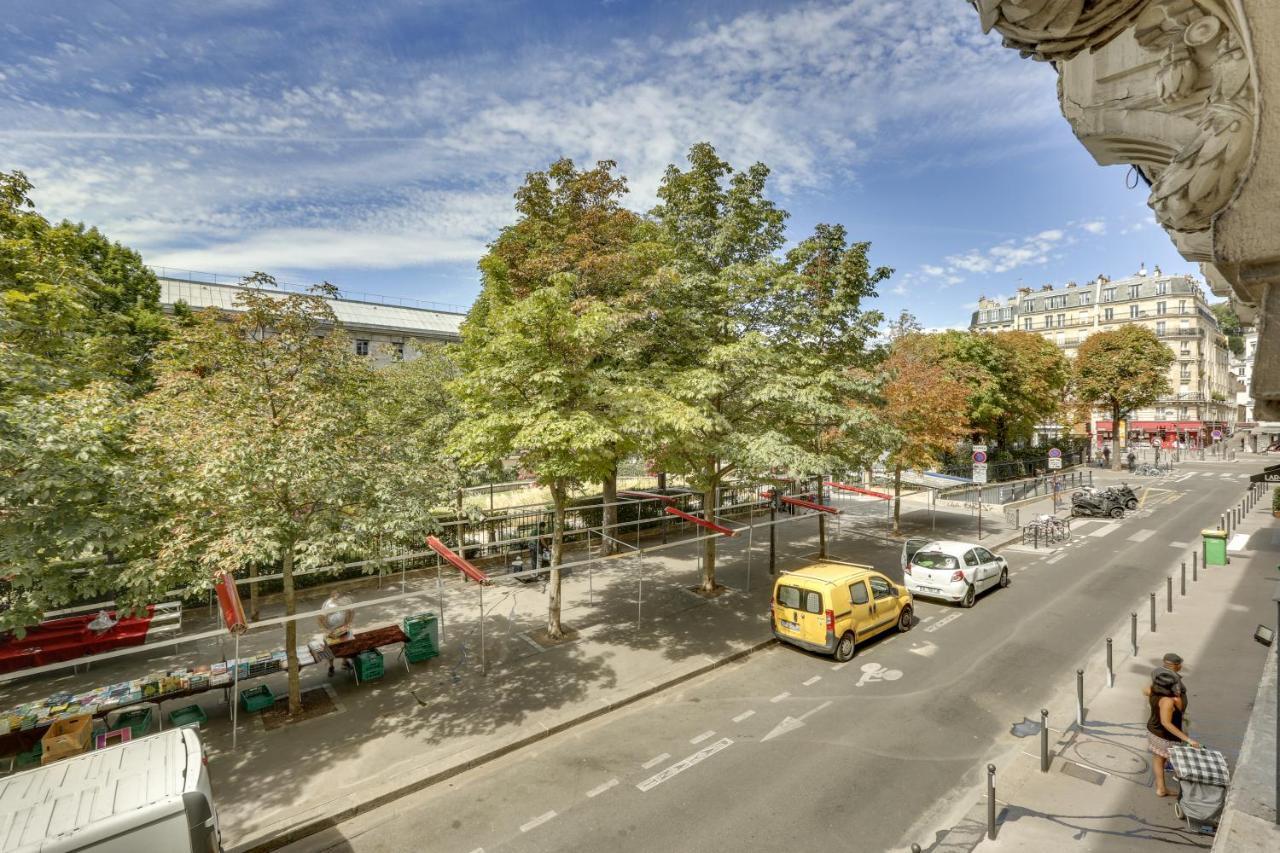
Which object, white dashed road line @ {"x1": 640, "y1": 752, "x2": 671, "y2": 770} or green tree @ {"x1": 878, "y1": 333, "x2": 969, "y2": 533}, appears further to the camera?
green tree @ {"x1": 878, "y1": 333, "x2": 969, "y2": 533}

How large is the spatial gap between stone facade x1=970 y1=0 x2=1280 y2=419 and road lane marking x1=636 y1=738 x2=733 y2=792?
809 cm

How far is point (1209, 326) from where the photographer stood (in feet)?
233

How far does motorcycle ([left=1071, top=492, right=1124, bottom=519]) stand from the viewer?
2806cm

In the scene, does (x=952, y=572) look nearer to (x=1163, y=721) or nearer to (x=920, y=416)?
(x=1163, y=721)

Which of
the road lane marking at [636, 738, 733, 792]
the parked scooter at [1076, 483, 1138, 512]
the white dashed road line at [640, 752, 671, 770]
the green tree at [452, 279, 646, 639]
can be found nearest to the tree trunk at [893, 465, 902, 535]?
the parked scooter at [1076, 483, 1138, 512]

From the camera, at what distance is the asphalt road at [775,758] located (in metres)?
7.18

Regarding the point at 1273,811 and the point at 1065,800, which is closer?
the point at 1273,811

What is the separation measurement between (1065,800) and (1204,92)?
27.8ft

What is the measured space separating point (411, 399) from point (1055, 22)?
21119mm

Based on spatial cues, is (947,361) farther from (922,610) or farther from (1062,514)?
(922,610)

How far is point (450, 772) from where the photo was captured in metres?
8.51

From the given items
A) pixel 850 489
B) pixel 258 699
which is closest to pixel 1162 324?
pixel 850 489

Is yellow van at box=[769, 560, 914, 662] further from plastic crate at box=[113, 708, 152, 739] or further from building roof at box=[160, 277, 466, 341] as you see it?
building roof at box=[160, 277, 466, 341]

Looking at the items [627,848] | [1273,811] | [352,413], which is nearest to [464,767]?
[627,848]
